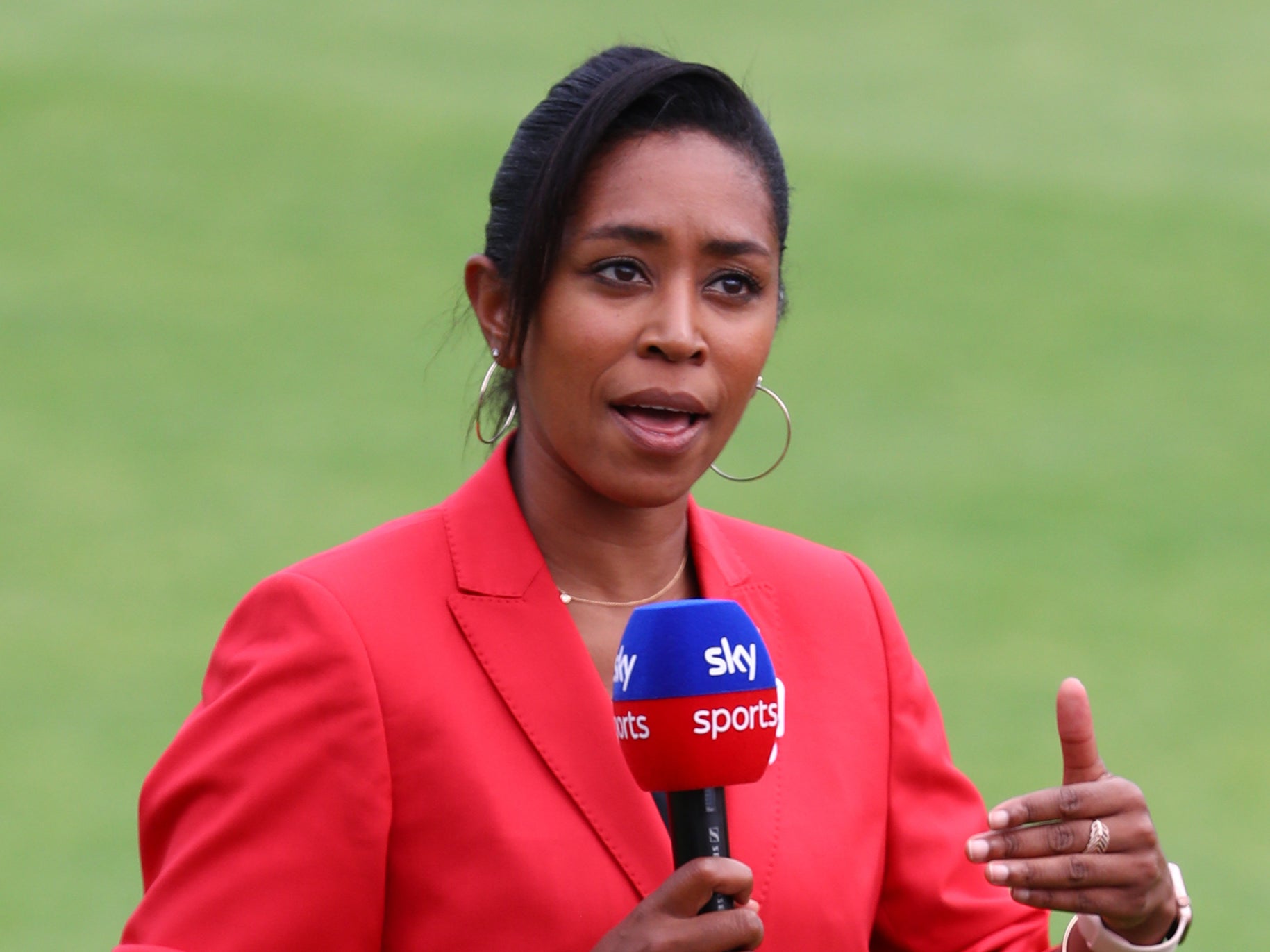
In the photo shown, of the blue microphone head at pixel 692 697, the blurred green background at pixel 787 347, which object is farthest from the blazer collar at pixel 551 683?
the blurred green background at pixel 787 347

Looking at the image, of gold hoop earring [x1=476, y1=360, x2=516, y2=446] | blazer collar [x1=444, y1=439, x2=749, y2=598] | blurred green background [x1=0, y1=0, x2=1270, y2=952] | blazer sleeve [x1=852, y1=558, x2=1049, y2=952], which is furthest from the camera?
blurred green background [x1=0, y1=0, x2=1270, y2=952]

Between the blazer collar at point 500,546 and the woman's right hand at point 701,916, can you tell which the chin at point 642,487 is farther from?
the woman's right hand at point 701,916

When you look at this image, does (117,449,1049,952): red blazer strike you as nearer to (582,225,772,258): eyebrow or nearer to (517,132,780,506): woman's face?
(517,132,780,506): woman's face

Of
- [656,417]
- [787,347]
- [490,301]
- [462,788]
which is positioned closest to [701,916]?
[462,788]

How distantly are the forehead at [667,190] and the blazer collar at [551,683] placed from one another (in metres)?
0.38

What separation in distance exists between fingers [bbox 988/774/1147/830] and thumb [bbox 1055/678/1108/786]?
0.02 meters

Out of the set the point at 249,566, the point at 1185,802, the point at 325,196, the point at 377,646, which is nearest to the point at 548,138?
the point at 377,646

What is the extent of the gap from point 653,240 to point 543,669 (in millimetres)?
513

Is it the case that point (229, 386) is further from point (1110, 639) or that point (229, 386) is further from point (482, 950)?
point (482, 950)

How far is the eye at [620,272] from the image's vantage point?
2.25 meters

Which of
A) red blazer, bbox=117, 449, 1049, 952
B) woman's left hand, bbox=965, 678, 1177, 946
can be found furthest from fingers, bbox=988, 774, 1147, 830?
red blazer, bbox=117, 449, 1049, 952

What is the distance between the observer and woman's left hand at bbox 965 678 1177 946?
7.02 feet

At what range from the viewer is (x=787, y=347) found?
10516 millimetres

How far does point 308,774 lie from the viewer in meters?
2.09
